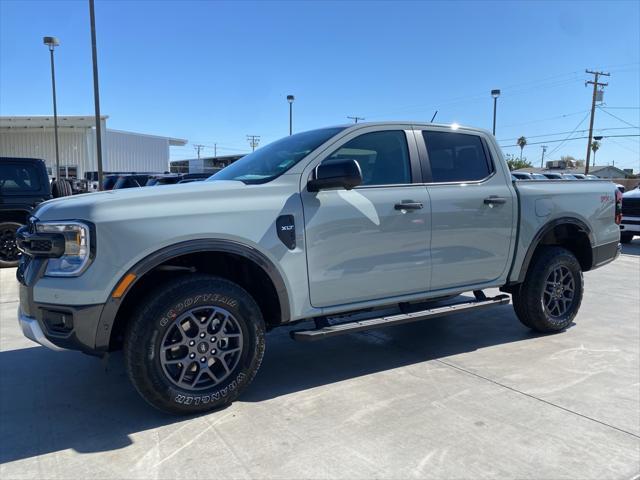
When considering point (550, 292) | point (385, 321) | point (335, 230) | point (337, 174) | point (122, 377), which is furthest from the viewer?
point (550, 292)

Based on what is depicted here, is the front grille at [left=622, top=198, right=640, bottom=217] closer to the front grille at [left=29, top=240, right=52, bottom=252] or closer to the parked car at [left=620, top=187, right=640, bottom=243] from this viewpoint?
the parked car at [left=620, top=187, right=640, bottom=243]

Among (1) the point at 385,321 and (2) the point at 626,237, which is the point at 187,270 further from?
(2) the point at 626,237

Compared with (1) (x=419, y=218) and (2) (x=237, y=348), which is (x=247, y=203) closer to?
(2) (x=237, y=348)

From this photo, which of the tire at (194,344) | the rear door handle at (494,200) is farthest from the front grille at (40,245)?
the rear door handle at (494,200)

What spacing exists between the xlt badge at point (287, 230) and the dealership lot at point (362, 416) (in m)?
1.12

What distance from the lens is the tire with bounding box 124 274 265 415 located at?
10.2 feet

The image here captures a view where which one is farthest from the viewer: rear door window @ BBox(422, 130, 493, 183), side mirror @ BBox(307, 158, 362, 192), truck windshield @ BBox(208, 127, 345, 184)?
rear door window @ BBox(422, 130, 493, 183)

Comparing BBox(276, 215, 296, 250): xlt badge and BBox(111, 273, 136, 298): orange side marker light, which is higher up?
BBox(276, 215, 296, 250): xlt badge

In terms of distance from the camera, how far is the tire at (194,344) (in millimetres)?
3123

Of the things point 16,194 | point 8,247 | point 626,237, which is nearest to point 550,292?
point 16,194

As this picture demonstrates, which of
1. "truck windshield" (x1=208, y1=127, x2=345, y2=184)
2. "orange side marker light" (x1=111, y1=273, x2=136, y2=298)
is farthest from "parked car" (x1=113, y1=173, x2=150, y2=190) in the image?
"orange side marker light" (x1=111, y1=273, x2=136, y2=298)

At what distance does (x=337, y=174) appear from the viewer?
350cm

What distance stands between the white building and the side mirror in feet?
132

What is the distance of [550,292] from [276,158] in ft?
10.0
